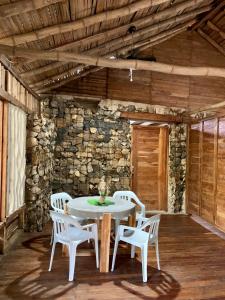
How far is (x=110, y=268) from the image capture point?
133 inches

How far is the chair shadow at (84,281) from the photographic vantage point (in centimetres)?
276

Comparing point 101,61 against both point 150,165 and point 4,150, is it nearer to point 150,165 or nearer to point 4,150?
point 4,150

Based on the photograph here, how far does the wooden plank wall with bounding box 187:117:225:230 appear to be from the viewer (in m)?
5.02

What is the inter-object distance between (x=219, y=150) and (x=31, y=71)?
375 centimetres

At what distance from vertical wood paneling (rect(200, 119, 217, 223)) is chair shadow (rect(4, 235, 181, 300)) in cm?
245

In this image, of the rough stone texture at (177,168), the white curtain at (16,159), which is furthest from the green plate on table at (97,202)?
the rough stone texture at (177,168)

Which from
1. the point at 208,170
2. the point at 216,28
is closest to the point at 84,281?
the point at 208,170

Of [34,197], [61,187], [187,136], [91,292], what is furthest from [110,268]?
[187,136]

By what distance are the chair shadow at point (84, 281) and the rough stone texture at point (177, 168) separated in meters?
3.12

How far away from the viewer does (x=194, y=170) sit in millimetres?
6184

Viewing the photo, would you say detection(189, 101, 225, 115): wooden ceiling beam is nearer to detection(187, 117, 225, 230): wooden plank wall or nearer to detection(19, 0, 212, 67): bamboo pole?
detection(187, 117, 225, 230): wooden plank wall

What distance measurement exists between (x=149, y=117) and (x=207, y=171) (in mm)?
1798

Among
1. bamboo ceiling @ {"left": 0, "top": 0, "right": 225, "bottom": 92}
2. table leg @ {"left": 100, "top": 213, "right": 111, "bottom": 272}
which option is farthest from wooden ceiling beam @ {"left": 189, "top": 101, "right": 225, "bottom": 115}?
table leg @ {"left": 100, "top": 213, "right": 111, "bottom": 272}

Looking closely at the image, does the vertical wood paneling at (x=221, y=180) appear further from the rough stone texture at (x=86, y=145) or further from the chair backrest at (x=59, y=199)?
the chair backrest at (x=59, y=199)
